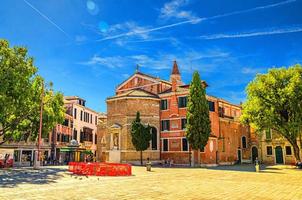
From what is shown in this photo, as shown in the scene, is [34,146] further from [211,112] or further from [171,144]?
[211,112]

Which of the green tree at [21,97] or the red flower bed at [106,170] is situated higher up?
the green tree at [21,97]

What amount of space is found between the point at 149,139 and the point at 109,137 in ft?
21.6

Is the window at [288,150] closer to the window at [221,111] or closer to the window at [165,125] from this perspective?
the window at [221,111]

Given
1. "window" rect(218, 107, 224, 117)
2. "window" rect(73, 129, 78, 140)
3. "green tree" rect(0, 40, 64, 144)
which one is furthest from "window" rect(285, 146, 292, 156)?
"window" rect(73, 129, 78, 140)

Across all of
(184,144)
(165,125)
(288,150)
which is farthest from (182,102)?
(288,150)

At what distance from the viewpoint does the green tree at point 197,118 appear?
126ft

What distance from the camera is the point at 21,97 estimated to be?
90.0ft

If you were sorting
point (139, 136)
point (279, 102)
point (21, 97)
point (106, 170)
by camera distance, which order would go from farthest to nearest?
point (139, 136), point (279, 102), point (21, 97), point (106, 170)

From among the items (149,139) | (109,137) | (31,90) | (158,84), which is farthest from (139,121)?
(31,90)

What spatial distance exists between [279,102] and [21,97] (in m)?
29.8

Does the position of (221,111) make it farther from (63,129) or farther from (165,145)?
(63,129)

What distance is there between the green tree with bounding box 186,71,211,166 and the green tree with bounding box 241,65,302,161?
6012mm

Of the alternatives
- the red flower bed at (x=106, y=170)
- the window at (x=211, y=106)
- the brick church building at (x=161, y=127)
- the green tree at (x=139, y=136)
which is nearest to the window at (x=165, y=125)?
the brick church building at (x=161, y=127)

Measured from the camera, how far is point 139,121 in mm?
41375
